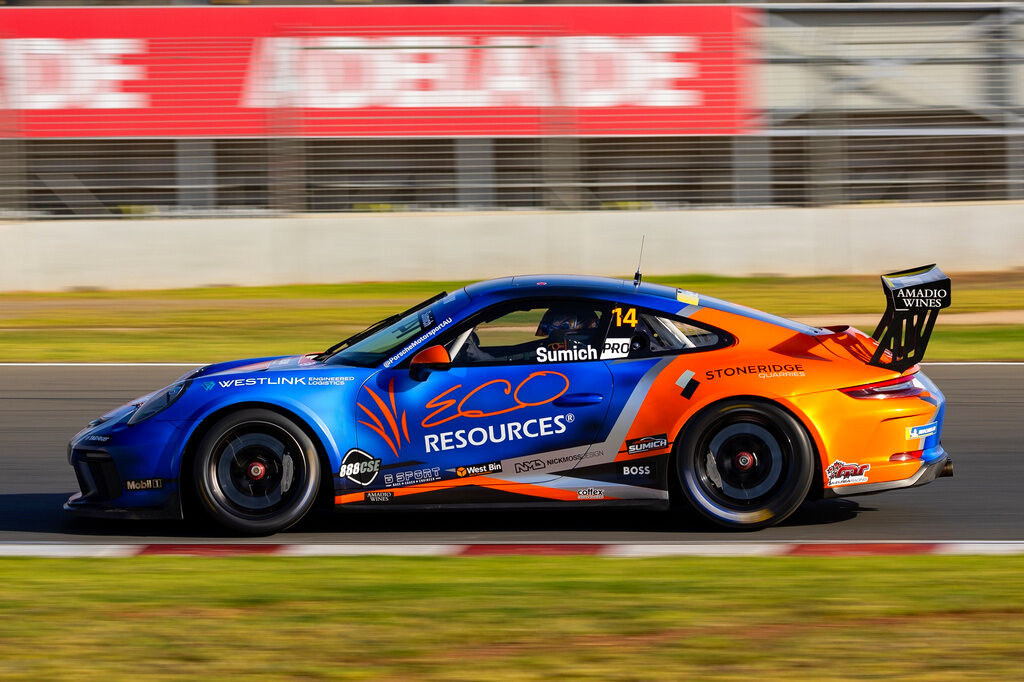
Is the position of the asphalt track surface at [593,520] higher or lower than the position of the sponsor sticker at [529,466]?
lower

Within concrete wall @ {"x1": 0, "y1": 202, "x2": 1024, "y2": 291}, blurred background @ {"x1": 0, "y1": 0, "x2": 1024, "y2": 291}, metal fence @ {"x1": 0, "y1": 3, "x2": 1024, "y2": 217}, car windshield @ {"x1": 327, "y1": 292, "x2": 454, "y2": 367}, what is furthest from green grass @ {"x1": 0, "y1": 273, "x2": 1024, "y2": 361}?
car windshield @ {"x1": 327, "y1": 292, "x2": 454, "y2": 367}

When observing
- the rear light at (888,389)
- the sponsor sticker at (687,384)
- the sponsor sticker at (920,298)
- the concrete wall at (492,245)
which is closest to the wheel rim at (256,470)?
the sponsor sticker at (687,384)

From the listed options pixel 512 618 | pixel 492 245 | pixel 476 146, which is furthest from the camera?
pixel 476 146

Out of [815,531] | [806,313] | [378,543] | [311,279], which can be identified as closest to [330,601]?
[378,543]

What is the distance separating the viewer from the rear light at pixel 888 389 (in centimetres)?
611

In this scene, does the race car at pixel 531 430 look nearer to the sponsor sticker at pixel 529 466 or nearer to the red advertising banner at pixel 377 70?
the sponsor sticker at pixel 529 466

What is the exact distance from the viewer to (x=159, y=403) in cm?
618

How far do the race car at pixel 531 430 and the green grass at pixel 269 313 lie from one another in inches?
261

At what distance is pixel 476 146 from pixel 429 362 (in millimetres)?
13828

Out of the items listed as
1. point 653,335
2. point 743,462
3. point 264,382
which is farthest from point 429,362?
point 743,462

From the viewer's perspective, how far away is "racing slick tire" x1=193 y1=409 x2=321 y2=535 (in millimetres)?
6000

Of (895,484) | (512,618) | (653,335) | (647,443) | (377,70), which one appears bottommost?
(512,618)

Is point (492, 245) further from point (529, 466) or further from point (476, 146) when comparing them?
point (529, 466)

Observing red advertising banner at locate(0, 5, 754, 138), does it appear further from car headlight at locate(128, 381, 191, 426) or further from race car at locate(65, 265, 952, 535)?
race car at locate(65, 265, 952, 535)
